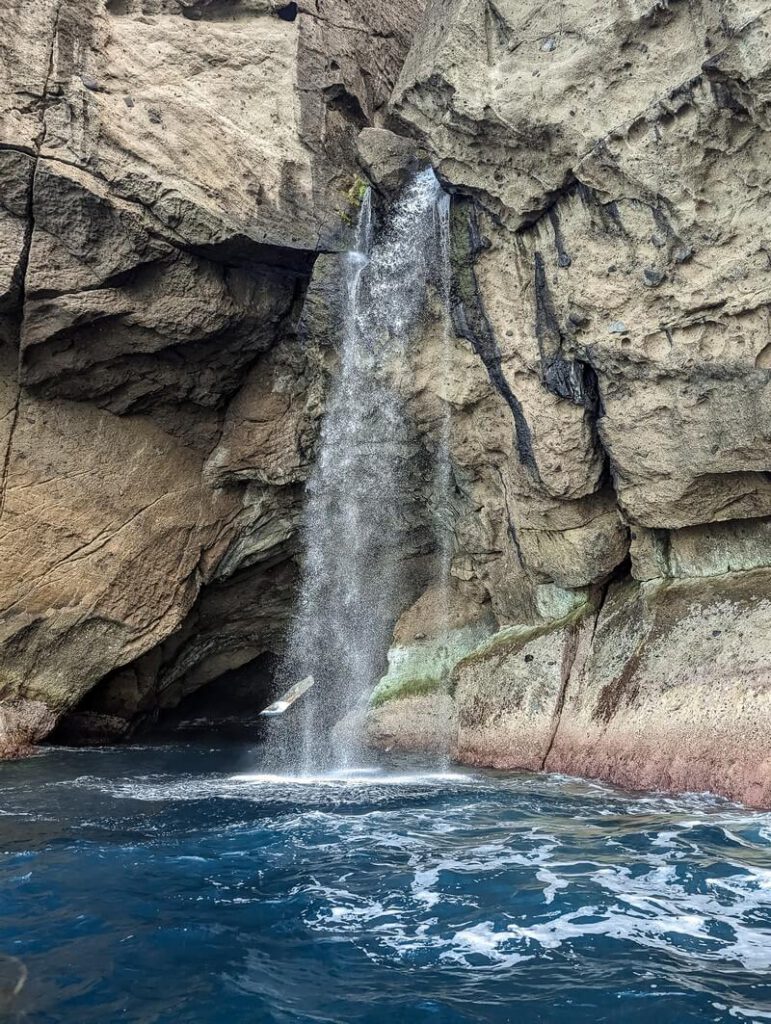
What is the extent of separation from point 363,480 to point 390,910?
10.4 metres

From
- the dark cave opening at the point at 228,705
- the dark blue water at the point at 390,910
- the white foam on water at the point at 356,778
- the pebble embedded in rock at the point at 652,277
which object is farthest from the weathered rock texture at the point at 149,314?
the pebble embedded in rock at the point at 652,277

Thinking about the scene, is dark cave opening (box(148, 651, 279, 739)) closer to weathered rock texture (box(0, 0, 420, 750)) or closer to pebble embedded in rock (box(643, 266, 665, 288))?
weathered rock texture (box(0, 0, 420, 750))

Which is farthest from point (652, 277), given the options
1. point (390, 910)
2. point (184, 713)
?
point (184, 713)

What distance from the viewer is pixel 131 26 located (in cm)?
1391

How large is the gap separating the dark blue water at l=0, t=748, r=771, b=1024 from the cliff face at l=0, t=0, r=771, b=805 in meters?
2.92

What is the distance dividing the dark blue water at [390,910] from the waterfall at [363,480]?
606 cm

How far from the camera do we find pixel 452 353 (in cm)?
1501

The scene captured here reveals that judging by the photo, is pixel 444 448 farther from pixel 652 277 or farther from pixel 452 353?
pixel 652 277

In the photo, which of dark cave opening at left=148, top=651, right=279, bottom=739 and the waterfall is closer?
the waterfall

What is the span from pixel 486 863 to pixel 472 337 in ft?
28.7

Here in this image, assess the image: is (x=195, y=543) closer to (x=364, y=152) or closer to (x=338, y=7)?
(x=364, y=152)

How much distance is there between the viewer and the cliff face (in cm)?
1092

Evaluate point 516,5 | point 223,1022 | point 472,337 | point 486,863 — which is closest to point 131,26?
point 516,5

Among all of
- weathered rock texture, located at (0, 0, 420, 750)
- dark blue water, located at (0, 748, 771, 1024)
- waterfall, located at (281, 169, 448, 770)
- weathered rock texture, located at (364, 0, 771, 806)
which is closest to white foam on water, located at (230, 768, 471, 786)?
weathered rock texture, located at (364, 0, 771, 806)
